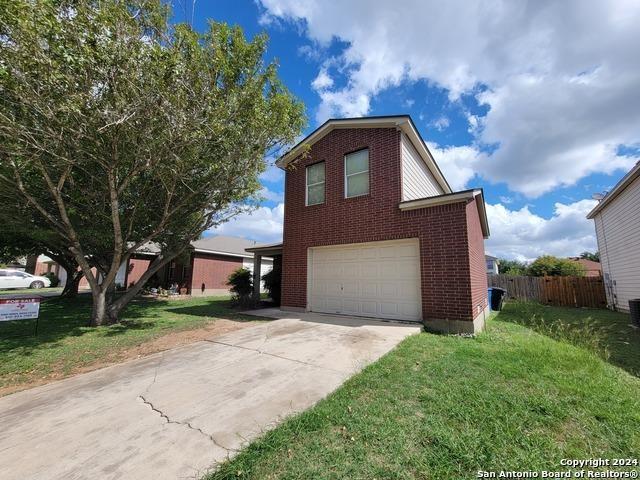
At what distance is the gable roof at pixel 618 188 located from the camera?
9.81 m

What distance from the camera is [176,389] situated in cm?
378

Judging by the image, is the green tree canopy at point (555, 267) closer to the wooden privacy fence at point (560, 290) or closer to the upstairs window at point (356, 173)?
the wooden privacy fence at point (560, 290)

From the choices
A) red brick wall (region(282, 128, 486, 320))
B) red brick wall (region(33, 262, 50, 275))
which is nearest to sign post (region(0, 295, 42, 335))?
red brick wall (region(282, 128, 486, 320))

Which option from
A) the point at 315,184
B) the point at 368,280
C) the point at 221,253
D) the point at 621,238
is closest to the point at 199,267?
the point at 221,253

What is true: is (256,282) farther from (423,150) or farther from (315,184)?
(423,150)

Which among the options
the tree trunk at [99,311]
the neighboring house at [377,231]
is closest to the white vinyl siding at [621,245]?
the neighboring house at [377,231]

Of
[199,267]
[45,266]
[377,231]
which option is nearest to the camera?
[377,231]

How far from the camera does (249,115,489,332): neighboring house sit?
7277 millimetres

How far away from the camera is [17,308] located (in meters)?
6.56

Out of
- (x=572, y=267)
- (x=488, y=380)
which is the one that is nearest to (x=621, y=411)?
(x=488, y=380)

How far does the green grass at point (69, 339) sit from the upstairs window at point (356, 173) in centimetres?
567

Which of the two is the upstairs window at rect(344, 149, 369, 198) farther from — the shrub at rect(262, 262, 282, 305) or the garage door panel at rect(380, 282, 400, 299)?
the shrub at rect(262, 262, 282, 305)

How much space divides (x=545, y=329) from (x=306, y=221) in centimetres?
797

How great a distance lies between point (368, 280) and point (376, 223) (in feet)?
6.04
